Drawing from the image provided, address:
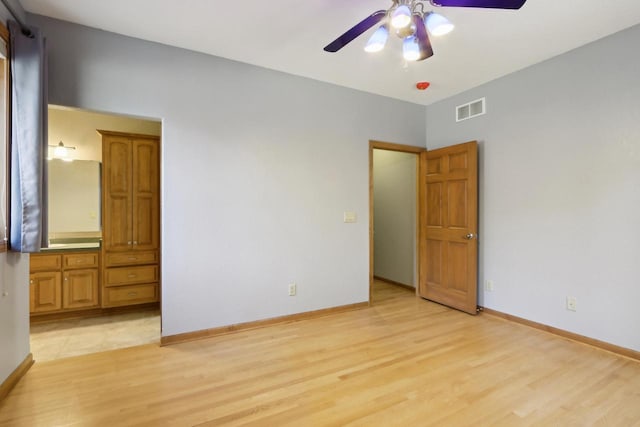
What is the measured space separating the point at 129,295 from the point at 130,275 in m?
0.23

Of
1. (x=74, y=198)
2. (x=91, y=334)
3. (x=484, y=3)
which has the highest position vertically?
(x=484, y=3)

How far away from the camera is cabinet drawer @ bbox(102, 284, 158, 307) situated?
3.36 m

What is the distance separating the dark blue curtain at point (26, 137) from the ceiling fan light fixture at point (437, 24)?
2519mm

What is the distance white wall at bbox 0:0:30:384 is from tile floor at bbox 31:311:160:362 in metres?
0.33

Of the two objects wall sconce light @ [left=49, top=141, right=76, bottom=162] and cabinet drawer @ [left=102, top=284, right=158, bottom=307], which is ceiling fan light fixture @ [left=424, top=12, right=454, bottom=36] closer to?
cabinet drawer @ [left=102, top=284, right=158, bottom=307]

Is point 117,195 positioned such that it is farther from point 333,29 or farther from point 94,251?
point 333,29

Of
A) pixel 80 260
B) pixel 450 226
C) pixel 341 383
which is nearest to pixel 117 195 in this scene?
pixel 80 260

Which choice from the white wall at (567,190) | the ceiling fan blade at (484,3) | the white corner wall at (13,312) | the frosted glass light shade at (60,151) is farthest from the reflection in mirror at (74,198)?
the white wall at (567,190)

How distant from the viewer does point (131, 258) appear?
344cm

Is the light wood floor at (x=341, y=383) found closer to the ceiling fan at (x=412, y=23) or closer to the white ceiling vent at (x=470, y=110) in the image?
the ceiling fan at (x=412, y=23)

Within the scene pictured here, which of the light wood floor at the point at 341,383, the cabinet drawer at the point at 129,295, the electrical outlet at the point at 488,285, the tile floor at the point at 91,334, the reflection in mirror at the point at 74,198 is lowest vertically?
the tile floor at the point at 91,334

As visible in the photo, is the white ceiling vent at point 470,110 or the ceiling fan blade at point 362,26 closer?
the ceiling fan blade at point 362,26

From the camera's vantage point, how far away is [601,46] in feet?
8.34

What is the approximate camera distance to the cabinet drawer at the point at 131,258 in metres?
3.34
